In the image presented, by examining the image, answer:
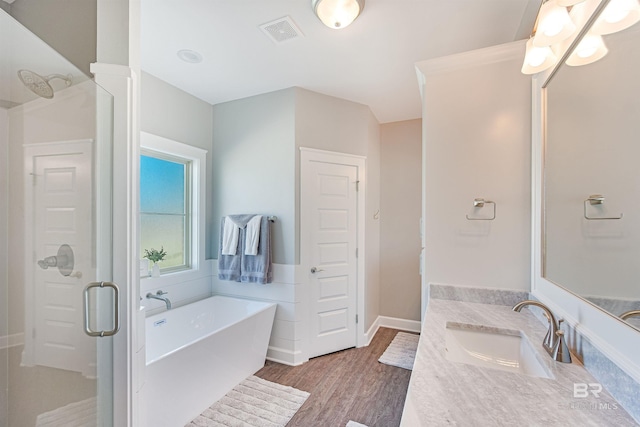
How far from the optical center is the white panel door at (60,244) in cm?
110

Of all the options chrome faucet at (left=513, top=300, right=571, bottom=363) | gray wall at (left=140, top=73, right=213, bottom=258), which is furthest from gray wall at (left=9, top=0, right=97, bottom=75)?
chrome faucet at (left=513, top=300, right=571, bottom=363)

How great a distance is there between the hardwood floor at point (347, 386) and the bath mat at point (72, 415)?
1187mm

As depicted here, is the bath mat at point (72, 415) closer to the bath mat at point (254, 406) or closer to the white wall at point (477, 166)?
the bath mat at point (254, 406)

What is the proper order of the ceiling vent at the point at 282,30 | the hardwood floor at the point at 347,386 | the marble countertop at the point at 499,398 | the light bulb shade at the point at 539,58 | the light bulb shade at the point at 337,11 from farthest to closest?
the hardwood floor at the point at 347,386 < the ceiling vent at the point at 282,30 < the light bulb shade at the point at 337,11 < the light bulb shade at the point at 539,58 < the marble countertop at the point at 499,398

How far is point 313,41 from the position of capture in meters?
1.97

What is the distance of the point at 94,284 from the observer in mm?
1153

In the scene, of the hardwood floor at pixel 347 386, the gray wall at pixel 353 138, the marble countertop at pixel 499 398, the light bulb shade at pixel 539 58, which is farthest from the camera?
the gray wall at pixel 353 138

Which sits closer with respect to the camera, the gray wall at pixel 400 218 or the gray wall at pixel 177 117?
the gray wall at pixel 177 117

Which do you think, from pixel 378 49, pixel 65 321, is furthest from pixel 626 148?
pixel 65 321

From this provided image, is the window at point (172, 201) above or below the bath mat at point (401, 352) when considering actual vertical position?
above

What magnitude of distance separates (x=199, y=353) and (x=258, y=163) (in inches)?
71.1
